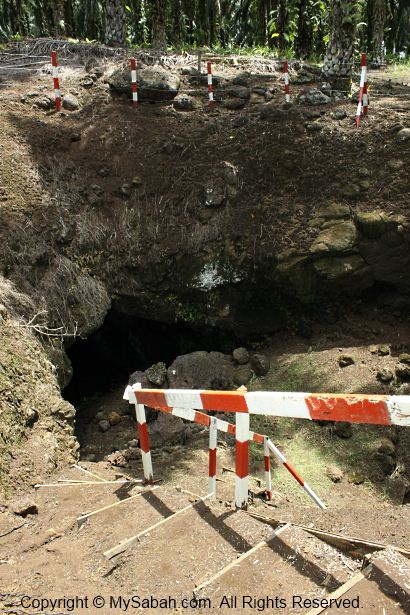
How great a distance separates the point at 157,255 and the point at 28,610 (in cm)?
666

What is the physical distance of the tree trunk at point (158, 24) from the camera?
13.6m

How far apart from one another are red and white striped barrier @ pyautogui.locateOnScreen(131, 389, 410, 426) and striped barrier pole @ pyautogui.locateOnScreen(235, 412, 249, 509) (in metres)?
0.12

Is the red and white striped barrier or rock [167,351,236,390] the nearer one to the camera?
the red and white striped barrier

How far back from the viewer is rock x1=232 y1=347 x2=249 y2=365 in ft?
27.9

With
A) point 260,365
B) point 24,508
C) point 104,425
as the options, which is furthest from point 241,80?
point 24,508

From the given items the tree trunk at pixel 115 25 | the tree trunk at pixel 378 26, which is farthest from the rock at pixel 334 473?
the tree trunk at pixel 378 26

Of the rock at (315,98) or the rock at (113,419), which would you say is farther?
the rock at (315,98)

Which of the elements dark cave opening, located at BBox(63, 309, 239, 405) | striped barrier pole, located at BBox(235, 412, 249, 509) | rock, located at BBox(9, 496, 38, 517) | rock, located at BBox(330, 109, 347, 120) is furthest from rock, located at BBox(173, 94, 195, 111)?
striped barrier pole, located at BBox(235, 412, 249, 509)

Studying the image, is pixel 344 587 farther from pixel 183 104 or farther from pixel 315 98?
pixel 183 104

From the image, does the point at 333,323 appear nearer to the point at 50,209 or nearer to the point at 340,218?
the point at 340,218

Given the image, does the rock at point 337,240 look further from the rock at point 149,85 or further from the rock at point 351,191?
the rock at point 149,85

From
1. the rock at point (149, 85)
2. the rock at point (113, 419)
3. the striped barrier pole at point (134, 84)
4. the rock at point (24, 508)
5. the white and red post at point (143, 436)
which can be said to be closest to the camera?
the rock at point (24, 508)

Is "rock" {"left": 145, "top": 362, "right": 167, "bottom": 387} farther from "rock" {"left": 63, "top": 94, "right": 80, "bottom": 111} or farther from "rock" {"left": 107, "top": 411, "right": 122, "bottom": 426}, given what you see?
"rock" {"left": 63, "top": 94, "right": 80, "bottom": 111}

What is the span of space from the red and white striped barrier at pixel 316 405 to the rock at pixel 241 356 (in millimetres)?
5228
